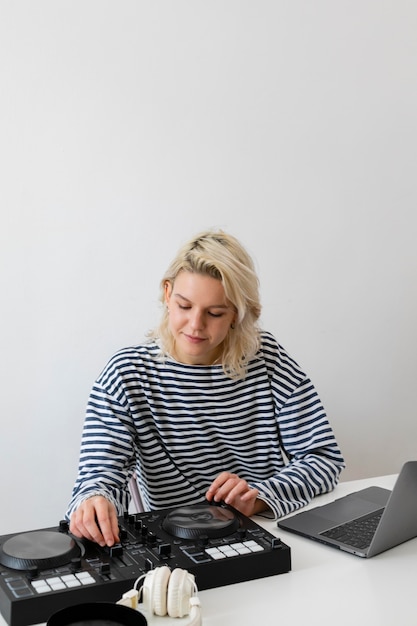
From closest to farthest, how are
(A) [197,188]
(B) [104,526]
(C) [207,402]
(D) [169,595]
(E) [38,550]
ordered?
(D) [169,595], (E) [38,550], (B) [104,526], (C) [207,402], (A) [197,188]

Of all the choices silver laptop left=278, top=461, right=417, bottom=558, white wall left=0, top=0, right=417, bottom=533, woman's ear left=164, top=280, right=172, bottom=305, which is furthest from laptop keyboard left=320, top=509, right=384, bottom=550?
white wall left=0, top=0, right=417, bottom=533

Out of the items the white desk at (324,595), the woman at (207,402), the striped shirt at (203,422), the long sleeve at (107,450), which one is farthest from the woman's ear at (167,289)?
the white desk at (324,595)

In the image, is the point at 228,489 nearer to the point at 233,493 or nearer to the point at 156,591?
the point at 233,493

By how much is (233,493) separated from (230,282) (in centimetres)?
49

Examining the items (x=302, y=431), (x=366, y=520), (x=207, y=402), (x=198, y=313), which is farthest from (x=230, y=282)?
(x=366, y=520)

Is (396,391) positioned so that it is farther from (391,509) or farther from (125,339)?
(391,509)

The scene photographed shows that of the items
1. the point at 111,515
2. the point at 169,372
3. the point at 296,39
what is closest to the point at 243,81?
the point at 296,39

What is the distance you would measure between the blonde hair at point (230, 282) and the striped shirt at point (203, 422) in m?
0.04

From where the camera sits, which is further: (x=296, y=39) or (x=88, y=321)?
(x=296, y=39)

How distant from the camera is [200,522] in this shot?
145cm

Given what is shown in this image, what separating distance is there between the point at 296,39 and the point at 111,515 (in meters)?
1.85

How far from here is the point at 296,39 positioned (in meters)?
2.72

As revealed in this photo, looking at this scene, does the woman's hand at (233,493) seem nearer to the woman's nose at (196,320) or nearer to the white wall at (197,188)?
the woman's nose at (196,320)

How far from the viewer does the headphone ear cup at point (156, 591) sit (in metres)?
1.16
